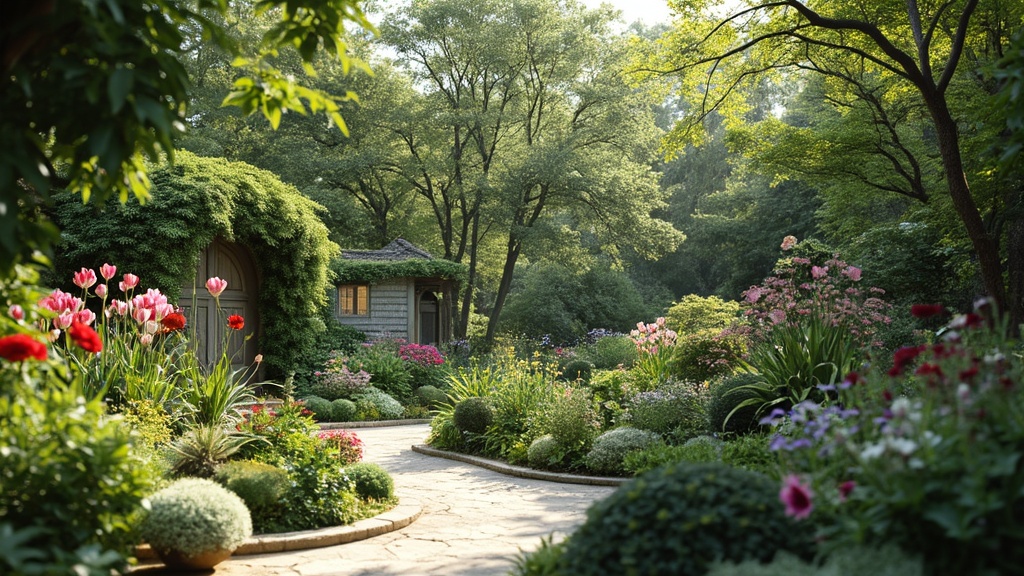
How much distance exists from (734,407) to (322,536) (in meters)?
4.86

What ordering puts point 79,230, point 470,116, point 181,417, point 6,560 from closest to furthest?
point 6,560 < point 181,417 < point 79,230 < point 470,116

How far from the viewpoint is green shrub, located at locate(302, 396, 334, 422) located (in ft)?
48.3

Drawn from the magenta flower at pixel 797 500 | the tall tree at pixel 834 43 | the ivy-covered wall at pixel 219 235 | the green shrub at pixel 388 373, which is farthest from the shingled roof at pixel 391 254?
the magenta flower at pixel 797 500

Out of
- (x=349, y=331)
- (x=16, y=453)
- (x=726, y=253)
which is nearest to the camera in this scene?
(x=16, y=453)

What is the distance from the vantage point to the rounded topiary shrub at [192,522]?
477 cm

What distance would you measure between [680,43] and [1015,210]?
5.37 m

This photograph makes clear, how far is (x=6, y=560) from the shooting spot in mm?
2641

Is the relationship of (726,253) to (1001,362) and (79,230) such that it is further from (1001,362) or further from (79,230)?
(1001,362)

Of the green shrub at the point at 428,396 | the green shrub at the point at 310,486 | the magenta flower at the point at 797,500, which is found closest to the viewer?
the magenta flower at the point at 797,500

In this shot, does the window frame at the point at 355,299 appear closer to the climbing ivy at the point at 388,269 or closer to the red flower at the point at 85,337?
the climbing ivy at the point at 388,269

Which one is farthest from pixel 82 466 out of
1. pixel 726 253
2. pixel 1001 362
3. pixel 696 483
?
pixel 726 253

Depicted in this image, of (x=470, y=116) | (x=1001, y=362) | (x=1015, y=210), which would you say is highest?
(x=470, y=116)

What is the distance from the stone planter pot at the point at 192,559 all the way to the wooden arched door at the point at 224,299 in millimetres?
10007

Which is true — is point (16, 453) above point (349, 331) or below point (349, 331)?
below
